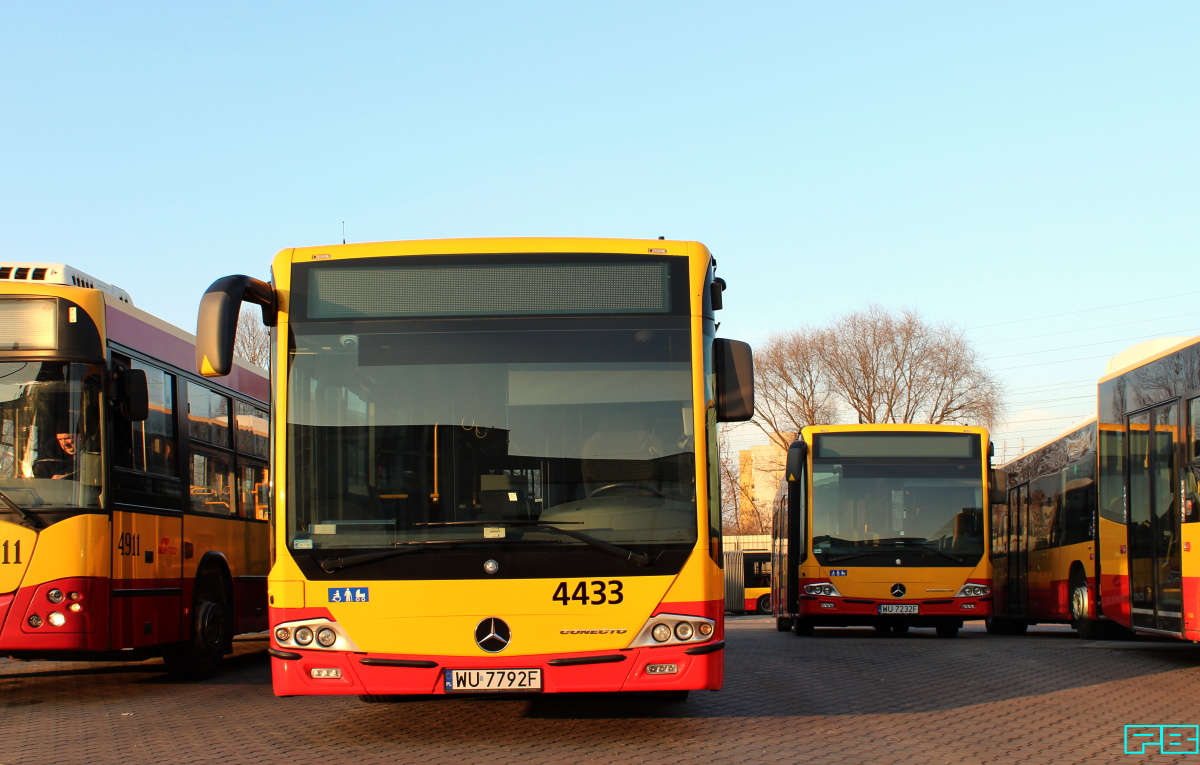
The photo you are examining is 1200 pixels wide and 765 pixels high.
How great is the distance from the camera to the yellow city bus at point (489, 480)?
759cm

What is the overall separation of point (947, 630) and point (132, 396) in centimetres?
1284

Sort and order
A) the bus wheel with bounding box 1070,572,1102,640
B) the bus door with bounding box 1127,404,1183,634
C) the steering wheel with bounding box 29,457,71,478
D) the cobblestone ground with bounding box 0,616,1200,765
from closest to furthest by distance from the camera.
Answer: the cobblestone ground with bounding box 0,616,1200,765, the steering wheel with bounding box 29,457,71,478, the bus door with bounding box 1127,404,1183,634, the bus wheel with bounding box 1070,572,1102,640

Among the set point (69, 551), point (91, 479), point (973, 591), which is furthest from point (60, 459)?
point (973, 591)

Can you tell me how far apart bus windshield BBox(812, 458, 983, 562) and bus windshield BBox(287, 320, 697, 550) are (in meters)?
10.2

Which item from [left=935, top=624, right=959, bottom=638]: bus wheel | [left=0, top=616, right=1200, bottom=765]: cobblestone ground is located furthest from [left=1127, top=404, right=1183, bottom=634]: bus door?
[left=935, top=624, right=959, bottom=638]: bus wheel

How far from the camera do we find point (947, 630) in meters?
18.6

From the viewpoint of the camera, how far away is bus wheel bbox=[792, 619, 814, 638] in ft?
61.1

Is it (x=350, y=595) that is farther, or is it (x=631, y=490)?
(x=631, y=490)

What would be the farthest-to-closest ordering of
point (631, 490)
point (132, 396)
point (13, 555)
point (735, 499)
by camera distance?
point (735, 499) < point (132, 396) < point (13, 555) < point (631, 490)

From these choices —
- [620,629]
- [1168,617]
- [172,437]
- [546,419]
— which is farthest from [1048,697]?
[172,437]

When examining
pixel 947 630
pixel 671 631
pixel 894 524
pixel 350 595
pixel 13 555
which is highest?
pixel 13 555

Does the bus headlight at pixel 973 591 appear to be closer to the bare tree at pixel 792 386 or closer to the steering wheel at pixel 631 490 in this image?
the steering wheel at pixel 631 490

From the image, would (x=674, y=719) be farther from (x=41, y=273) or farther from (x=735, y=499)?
(x=735, y=499)

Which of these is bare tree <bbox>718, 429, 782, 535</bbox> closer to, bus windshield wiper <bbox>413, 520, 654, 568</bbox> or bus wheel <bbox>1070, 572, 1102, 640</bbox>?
bus wheel <bbox>1070, 572, 1102, 640</bbox>
